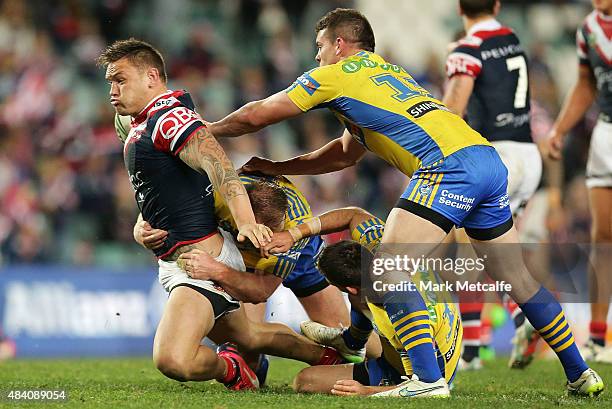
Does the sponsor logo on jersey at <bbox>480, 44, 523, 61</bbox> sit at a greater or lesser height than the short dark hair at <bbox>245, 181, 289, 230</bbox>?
greater

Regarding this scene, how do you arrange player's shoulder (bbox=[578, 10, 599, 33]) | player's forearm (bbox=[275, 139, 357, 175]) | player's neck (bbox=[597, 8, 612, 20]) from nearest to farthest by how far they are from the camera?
player's forearm (bbox=[275, 139, 357, 175])
player's neck (bbox=[597, 8, 612, 20])
player's shoulder (bbox=[578, 10, 599, 33])

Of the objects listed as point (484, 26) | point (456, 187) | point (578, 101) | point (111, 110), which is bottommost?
point (456, 187)

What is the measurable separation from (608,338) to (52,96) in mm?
7872

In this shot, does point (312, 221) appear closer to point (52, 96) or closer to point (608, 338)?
point (608, 338)

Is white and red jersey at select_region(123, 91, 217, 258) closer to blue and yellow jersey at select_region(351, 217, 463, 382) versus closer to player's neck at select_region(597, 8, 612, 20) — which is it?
blue and yellow jersey at select_region(351, 217, 463, 382)

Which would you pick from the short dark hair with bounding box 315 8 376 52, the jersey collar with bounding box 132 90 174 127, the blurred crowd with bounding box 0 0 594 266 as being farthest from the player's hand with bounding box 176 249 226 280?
the blurred crowd with bounding box 0 0 594 266

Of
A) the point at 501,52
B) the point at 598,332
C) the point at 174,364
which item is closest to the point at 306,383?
the point at 174,364

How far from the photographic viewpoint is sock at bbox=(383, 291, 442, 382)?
511 centimetres

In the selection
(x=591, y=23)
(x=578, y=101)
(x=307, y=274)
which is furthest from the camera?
(x=578, y=101)

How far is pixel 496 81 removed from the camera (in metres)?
7.53

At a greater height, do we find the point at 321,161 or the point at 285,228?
the point at 321,161

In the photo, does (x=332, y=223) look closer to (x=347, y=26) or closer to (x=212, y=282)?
(x=212, y=282)

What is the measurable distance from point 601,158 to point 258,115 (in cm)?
346

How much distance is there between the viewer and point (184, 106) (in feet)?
18.8
